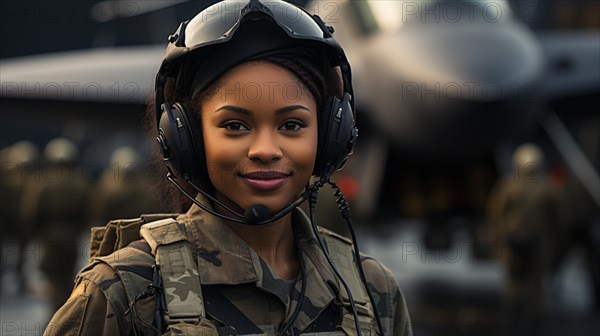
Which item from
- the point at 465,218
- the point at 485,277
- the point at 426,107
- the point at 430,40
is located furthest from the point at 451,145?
the point at 485,277

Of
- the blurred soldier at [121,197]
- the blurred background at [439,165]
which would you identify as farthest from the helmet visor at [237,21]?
the blurred soldier at [121,197]

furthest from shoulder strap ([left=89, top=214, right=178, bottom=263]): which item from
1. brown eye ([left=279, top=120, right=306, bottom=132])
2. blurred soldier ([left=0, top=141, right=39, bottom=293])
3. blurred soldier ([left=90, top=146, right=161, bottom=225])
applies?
blurred soldier ([left=0, top=141, right=39, bottom=293])

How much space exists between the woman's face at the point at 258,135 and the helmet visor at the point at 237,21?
8 cm

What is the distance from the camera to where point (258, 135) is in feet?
5.55

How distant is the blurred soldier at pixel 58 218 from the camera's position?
8164 millimetres

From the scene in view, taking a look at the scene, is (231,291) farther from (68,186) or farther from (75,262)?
(68,186)

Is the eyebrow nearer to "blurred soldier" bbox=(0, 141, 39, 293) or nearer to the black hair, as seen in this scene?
the black hair

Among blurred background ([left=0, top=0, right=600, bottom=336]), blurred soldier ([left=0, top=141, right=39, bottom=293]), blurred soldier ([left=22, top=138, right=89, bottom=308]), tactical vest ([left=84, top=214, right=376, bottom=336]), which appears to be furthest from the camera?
blurred soldier ([left=0, top=141, right=39, bottom=293])

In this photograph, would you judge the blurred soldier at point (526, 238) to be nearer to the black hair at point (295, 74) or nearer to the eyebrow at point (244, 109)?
the black hair at point (295, 74)

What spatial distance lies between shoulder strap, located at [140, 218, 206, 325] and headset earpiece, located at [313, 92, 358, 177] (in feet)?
1.10

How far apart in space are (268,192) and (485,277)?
39.5 ft

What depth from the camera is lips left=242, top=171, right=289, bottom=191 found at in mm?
1709

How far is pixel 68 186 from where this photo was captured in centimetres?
Result: 935

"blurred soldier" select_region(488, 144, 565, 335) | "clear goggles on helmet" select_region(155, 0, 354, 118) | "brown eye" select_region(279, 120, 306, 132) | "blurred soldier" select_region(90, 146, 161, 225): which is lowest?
"brown eye" select_region(279, 120, 306, 132)
